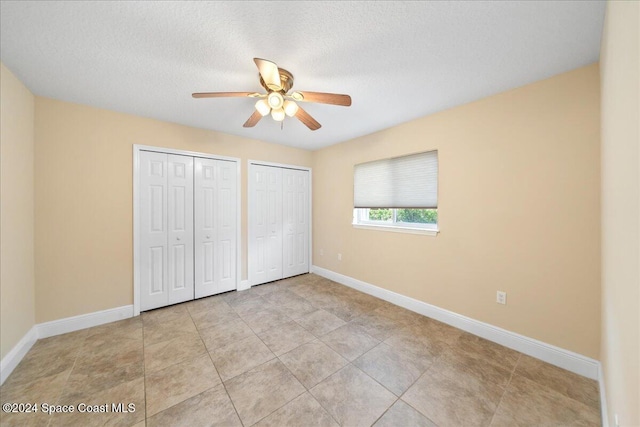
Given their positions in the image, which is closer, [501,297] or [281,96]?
[281,96]

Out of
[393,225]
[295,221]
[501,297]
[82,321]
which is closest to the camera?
[501,297]

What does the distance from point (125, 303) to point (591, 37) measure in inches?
192

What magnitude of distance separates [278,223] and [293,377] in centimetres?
259

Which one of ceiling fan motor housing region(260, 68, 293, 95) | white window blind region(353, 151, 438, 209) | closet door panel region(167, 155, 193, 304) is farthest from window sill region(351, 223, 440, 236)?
closet door panel region(167, 155, 193, 304)

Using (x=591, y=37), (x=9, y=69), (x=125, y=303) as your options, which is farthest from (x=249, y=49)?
(x=125, y=303)

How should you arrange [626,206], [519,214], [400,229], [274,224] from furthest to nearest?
[274,224] → [400,229] → [519,214] → [626,206]

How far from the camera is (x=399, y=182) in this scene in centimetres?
302

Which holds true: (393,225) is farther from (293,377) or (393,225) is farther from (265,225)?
(293,377)

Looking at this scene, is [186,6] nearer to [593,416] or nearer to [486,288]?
[486,288]

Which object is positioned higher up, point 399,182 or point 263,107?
point 263,107

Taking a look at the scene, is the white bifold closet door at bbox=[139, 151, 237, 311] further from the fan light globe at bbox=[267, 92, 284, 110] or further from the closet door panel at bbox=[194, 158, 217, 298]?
the fan light globe at bbox=[267, 92, 284, 110]

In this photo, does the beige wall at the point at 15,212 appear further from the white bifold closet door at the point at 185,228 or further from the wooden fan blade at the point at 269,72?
the wooden fan blade at the point at 269,72

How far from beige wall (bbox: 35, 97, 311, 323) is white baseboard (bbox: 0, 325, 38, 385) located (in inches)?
6.5

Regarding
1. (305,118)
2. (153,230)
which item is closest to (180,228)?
(153,230)
